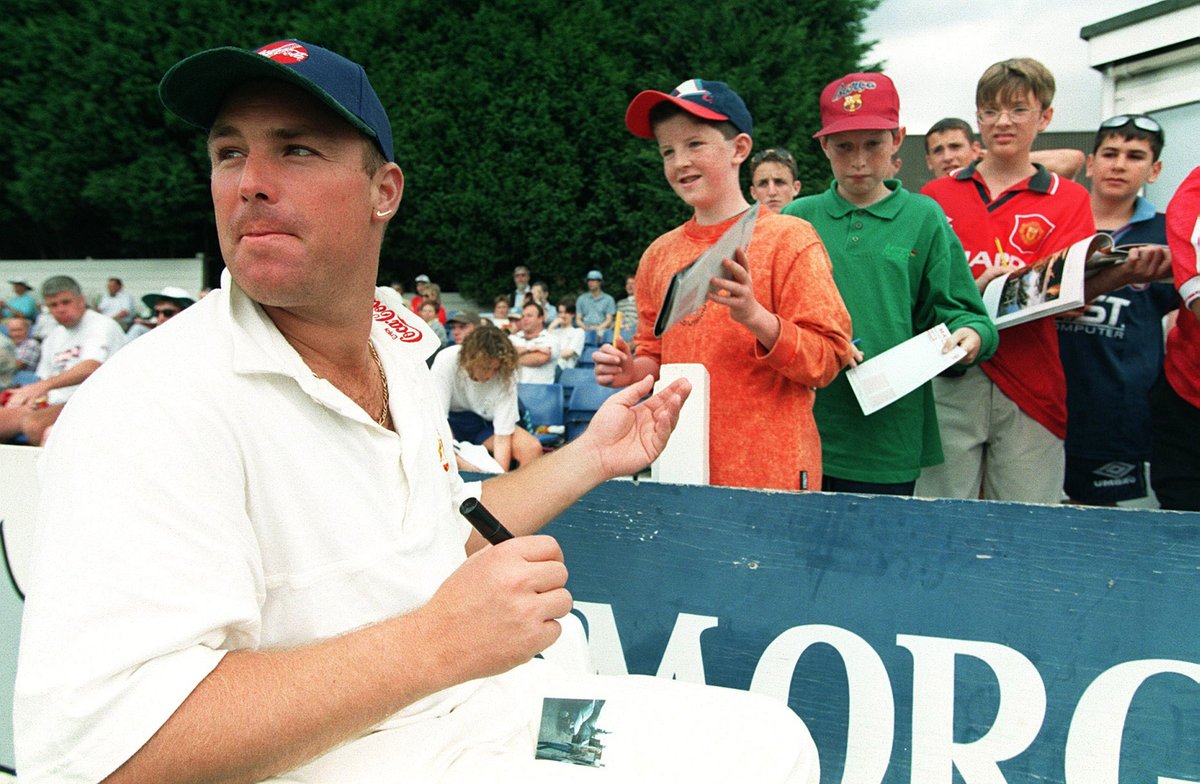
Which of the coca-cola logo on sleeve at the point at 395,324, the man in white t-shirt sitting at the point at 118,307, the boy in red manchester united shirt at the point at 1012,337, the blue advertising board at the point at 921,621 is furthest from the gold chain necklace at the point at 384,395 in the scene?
the man in white t-shirt sitting at the point at 118,307

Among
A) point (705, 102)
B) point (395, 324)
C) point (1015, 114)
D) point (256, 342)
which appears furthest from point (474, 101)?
point (256, 342)

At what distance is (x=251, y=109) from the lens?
56.2 inches

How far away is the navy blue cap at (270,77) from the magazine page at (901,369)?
75.2 inches

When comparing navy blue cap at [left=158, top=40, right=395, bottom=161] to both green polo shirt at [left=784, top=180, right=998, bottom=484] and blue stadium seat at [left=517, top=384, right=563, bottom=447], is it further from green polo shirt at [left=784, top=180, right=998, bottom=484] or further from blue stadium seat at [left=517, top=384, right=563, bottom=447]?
blue stadium seat at [left=517, top=384, right=563, bottom=447]

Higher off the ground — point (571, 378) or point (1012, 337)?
point (1012, 337)

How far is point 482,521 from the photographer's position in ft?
4.57

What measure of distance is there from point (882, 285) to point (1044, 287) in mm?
563

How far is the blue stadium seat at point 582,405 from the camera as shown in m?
7.66

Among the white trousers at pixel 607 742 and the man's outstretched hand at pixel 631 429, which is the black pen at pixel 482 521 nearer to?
the white trousers at pixel 607 742

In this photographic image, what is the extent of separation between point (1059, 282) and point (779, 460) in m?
1.25

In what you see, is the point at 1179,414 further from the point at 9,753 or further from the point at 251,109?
the point at 9,753

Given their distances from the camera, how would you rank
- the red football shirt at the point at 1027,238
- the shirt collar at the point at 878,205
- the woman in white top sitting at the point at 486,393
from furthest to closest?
the woman in white top sitting at the point at 486,393 → the red football shirt at the point at 1027,238 → the shirt collar at the point at 878,205

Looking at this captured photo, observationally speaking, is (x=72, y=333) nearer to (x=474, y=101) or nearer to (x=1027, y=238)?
(x=1027, y=238)

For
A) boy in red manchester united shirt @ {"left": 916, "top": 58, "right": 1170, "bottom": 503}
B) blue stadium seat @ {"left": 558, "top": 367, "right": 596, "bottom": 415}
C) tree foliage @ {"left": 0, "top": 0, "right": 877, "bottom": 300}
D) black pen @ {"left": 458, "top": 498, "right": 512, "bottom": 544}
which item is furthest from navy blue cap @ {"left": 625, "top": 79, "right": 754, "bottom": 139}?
tree foliage @ {"left": 0, "top": 0, "right": 877, "bottom": 300}
